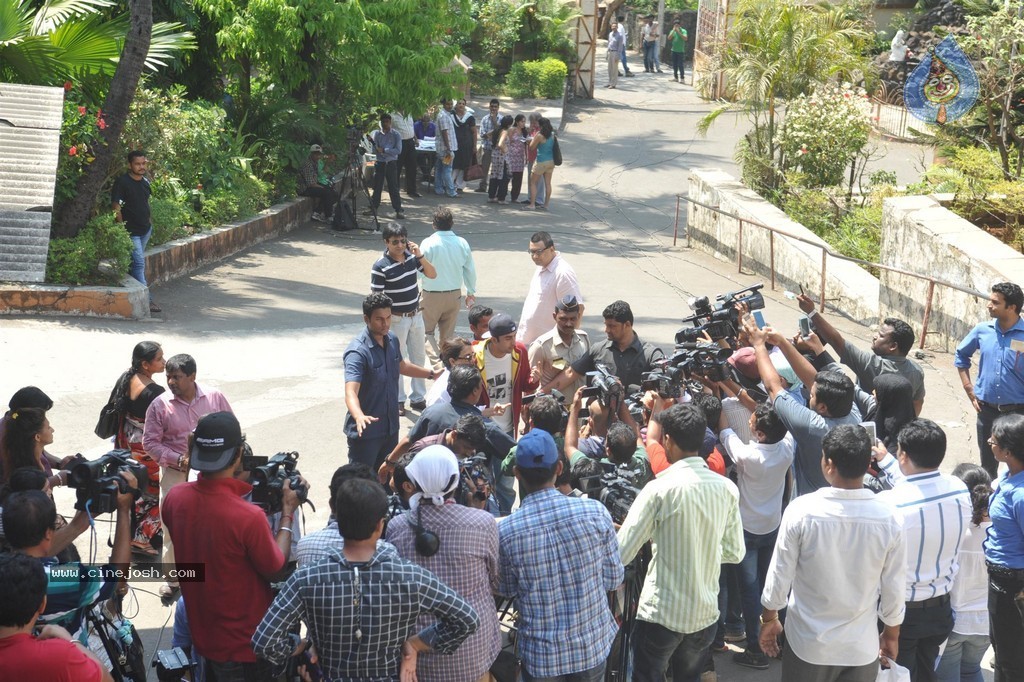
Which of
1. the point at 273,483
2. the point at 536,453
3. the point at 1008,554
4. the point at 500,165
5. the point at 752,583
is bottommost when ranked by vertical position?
the point at 752,583

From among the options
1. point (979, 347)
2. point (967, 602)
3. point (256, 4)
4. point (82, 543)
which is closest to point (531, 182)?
point (256, 4)

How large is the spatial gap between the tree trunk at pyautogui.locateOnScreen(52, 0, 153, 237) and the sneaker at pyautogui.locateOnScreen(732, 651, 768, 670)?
917cm

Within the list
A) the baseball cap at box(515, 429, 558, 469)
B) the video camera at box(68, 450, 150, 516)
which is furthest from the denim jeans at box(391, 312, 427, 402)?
the baseball cap at box(515, 429, 558, 469)

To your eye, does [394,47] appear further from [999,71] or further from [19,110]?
[999,71]

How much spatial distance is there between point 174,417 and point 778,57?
1342 centimetres

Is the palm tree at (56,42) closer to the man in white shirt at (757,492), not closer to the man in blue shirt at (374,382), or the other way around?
the man in blue shirt at (374,382)

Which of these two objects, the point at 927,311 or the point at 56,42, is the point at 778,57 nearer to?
the point at 927,311

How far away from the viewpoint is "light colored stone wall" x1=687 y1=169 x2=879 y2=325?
13141mm

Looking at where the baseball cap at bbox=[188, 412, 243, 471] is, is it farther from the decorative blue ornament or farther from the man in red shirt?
the decorative blue ornament

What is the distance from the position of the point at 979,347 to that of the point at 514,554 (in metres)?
5.01

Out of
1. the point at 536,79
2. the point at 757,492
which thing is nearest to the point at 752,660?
the point at 757,492

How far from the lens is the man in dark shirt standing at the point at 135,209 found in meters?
12.0

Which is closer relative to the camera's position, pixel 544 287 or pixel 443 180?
pixel 544 287

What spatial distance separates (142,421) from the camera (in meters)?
6.69
